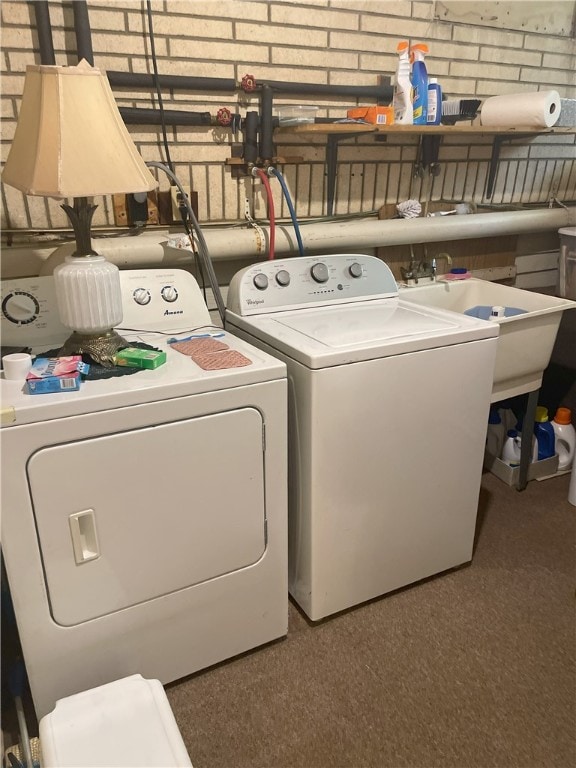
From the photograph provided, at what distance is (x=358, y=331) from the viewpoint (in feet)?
5.54

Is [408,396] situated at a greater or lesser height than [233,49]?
lesser

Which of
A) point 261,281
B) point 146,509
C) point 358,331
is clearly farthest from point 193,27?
point 146,509

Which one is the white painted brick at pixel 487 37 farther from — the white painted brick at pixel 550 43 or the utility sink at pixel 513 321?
the utility sink at pixel 513 321

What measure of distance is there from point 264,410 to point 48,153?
0.76 m

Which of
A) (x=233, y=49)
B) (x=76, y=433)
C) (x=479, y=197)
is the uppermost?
(x=233, y=49)

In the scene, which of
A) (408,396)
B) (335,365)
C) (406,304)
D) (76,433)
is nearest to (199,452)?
(76,433)

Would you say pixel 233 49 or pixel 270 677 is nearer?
pixel 270 677

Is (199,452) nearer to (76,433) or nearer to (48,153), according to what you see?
(76,433)

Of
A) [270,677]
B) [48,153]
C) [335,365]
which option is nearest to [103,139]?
[48,153]

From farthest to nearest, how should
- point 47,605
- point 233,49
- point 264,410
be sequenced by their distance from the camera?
point 233,49 < point 264,410 < point 47,605

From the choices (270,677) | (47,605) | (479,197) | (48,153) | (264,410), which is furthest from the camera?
(479,197)

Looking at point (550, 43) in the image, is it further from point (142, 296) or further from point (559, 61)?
point (142, 296)

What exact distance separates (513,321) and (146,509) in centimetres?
141

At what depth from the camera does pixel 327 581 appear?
1.73 metres
